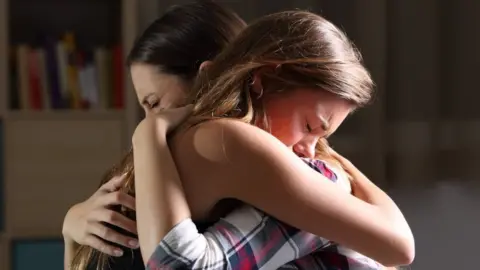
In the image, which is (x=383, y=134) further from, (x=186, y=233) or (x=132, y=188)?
(x=186, y=233)

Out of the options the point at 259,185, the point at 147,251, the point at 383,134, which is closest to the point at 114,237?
the point at 147,251

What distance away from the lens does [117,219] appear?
1.08m

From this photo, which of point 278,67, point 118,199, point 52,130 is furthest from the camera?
point 52,130

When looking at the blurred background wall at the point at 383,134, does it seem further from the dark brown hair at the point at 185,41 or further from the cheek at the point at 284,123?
the cheek at the point at 284,123

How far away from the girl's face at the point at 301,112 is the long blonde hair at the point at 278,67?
0.03 feet

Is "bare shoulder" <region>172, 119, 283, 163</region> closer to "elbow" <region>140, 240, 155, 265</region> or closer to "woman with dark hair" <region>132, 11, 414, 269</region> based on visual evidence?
"woman with dark hair" <region>132, 11, 414, 269</region>

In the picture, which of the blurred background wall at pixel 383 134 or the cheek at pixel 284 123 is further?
the blurred background wall at pixel 383 134

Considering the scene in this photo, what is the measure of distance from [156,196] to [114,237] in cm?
21

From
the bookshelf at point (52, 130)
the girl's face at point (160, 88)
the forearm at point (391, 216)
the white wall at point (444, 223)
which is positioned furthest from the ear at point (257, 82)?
the white wall at point (444, 223)

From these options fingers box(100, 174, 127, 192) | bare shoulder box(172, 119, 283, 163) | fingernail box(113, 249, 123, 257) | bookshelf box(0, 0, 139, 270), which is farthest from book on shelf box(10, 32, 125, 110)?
bare shoulder box(172, 119, 283, 163)

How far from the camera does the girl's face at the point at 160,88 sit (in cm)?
132

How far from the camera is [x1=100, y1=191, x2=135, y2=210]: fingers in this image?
3.50 ft

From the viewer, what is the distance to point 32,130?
2.39 m

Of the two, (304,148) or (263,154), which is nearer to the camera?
(263,154)
